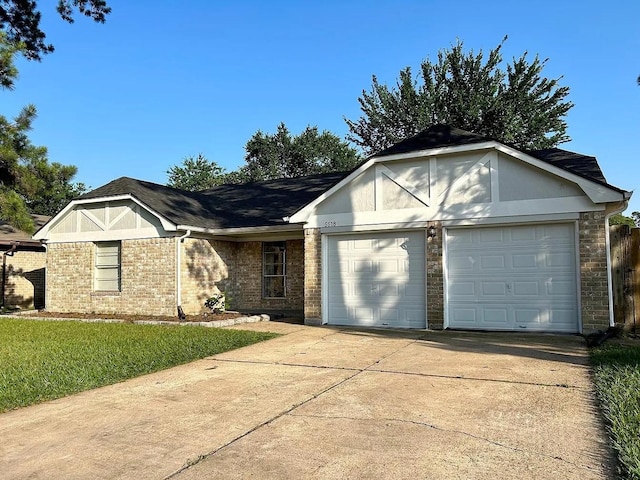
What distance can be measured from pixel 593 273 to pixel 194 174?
45966 mm

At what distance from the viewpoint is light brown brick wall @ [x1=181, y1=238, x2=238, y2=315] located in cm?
1425

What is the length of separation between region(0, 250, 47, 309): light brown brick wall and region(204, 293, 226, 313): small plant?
32.0 feet

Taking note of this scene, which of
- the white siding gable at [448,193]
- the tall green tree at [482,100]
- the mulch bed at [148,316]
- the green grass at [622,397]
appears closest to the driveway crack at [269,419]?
the green grass at [622,397]

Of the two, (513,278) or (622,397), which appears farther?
(513,278)

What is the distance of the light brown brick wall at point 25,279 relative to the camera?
64.3 feet

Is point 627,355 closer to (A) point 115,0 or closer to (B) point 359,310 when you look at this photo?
(B) point 359,310

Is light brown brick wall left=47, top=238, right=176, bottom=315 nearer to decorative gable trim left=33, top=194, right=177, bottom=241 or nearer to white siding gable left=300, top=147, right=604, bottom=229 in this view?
decorative gable trim left=33, top=194, right=177, bottom=241

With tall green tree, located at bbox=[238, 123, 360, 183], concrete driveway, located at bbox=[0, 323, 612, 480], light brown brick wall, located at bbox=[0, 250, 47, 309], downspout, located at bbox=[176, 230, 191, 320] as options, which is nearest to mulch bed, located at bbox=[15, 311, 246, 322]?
downspout, located at bbox=[176, 230, 191, 320]

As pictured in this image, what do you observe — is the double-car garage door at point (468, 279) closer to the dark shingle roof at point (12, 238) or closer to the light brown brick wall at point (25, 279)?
the dark shingle roof at point (12, 238)

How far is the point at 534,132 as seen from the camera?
31.4 meters

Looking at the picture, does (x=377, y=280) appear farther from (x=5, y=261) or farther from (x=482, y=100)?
(x=482, y=100)

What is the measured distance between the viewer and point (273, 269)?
1568 cm

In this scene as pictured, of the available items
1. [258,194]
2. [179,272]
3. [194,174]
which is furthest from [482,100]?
[194,174]

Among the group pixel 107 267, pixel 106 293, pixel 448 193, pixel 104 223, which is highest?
pixel 448 193
